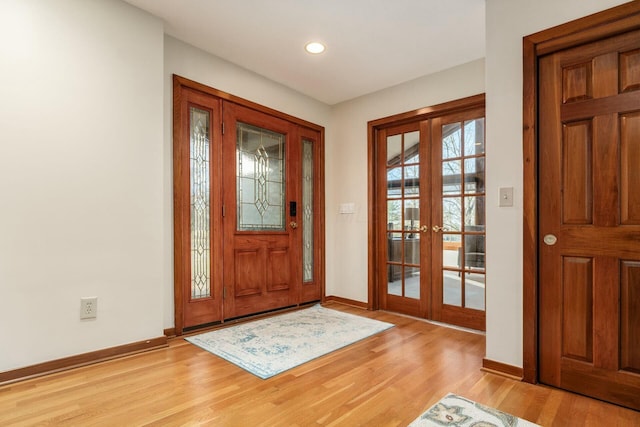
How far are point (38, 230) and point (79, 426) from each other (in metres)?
1.18

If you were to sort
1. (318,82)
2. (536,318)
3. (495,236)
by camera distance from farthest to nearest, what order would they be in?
1. (318,82)
2. (495,236)
3. (536,318)

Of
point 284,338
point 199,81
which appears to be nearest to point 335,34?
point 199,81

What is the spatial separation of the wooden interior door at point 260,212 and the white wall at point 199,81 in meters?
0.18

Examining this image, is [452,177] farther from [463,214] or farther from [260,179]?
[260,179]

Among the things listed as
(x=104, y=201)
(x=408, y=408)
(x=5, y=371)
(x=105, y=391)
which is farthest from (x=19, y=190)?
(x=408, y=408)

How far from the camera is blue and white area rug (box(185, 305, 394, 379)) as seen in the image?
2.35m

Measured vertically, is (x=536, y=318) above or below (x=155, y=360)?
above

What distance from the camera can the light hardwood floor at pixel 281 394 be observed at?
1.66m

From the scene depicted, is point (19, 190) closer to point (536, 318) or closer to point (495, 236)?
point (495, 236)

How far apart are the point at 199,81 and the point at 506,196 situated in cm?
264

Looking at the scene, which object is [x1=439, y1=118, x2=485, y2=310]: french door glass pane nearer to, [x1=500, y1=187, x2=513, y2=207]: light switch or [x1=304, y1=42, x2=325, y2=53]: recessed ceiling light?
[x1=500, y1=187, x2=513, y2=207]: light switch

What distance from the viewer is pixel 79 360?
221cm

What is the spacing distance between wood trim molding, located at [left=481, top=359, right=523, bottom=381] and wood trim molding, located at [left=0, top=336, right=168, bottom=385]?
7.55ft

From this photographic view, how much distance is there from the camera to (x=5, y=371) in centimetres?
196
